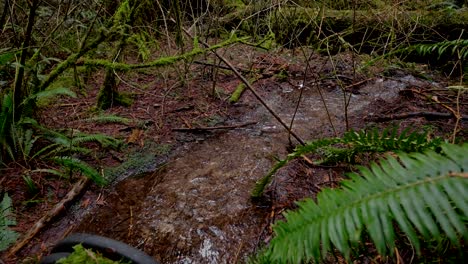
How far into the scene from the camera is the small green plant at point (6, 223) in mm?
1933

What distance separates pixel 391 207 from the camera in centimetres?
93

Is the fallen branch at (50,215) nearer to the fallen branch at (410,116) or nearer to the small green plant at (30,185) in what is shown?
the small green plant at (30,185)

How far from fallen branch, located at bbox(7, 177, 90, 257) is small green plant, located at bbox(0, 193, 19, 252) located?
5cm

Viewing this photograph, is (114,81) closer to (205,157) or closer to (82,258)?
(205,157)

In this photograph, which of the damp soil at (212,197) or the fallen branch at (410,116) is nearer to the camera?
the damp soil at (212,197)

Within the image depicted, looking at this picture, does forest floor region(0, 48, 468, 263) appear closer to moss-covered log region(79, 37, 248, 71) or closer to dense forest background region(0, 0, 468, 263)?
dense forest background region(0, 0, 468, 263)

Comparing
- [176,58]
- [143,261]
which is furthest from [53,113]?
[143,261]

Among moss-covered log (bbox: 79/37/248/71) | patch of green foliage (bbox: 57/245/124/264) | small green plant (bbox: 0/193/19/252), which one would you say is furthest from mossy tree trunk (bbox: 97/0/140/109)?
patch of green foliage (bbox: 57/245/124/264)

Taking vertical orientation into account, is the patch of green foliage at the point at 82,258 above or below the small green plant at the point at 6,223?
above

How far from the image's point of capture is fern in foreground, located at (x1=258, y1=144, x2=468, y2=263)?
2.89ft

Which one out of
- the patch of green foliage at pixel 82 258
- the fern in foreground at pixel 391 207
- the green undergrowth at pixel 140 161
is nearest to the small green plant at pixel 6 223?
the green undergrowth at pixel 140 161

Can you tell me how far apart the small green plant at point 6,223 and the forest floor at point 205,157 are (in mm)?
81

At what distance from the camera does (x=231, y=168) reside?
270 centimetres

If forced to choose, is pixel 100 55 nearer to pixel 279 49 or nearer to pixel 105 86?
pixel 105 86
